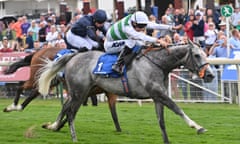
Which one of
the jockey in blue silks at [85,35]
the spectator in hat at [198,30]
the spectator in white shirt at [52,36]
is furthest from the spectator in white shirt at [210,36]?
the jockey in blue silks at [85,35]

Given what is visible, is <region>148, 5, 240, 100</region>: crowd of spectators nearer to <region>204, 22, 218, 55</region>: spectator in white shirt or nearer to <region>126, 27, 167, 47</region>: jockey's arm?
<region>204, 22, 218, 55</region>: spectator in white shirt

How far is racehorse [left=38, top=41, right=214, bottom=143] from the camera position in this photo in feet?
34.0

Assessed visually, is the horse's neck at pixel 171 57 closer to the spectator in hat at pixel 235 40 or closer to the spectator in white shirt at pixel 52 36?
the spectator in hat at pixel 235 40

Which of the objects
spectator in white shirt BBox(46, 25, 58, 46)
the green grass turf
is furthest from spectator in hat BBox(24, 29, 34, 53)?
the green grass turf

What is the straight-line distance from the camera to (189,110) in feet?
50.9

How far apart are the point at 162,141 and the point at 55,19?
14.4 metres

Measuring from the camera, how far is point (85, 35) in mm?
12852

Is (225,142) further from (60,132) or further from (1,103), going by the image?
(1,103)

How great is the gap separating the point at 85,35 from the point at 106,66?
2032mm

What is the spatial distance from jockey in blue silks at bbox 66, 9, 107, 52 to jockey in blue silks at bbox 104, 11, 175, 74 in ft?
3.36

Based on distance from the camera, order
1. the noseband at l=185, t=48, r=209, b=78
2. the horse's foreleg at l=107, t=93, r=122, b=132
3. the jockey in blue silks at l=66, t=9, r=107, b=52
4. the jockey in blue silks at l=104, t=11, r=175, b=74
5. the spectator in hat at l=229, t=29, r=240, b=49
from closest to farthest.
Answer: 1. the noseband at l=185, t=48, r=209, b=78
2. the jockey in blue silks at l=104, t=11, r=175, b=74
3. the horse's foreleg at l=107, t=93, r=122, b=132
4. the jockey in blue silks at l=66, t=9, r=107, b=52
5. the spectator in hat at l=229, t=29, r=240, b=49

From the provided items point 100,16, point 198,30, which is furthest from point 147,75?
point 198,30

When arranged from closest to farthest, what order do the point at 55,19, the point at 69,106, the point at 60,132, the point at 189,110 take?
the point at 69,106 < the point at 60,132 < the point at 189,110 < the point at 55,19

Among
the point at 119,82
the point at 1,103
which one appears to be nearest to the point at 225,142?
the point at 119,82
